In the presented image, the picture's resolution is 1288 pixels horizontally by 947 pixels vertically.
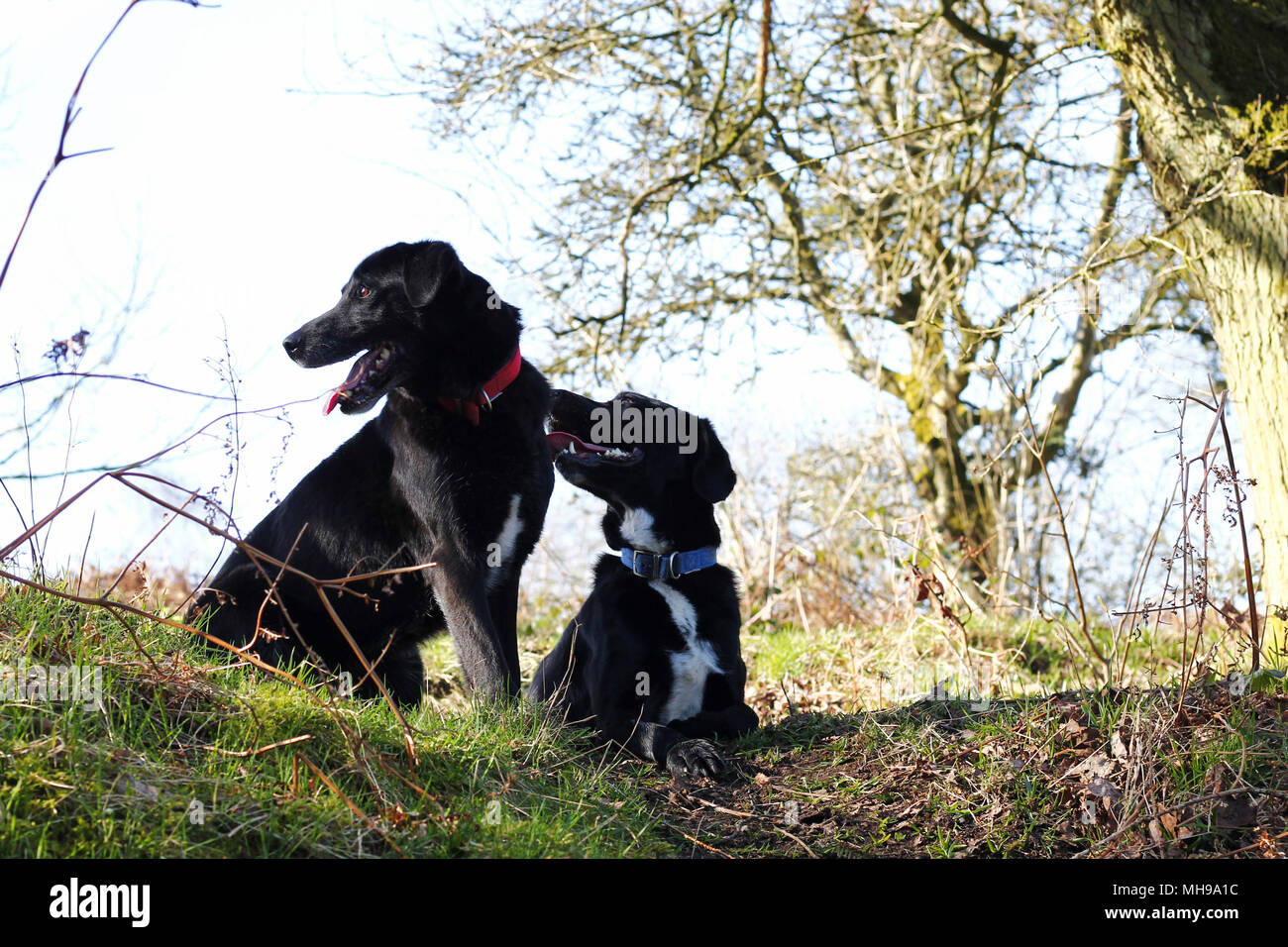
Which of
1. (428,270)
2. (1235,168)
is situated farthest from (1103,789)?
(1235,168)

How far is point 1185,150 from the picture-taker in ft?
18.3

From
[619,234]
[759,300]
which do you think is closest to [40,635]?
[619,234]

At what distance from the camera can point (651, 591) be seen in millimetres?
4250

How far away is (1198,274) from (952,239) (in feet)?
11.4

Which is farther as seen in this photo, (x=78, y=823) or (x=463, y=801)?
(x=463, y=801)

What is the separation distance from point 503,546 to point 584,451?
54cm

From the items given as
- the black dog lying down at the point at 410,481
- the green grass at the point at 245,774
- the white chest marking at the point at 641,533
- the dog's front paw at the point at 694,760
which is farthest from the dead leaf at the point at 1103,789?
the black dog lying down at the point at 410,481

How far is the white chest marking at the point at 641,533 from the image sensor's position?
4324 mm

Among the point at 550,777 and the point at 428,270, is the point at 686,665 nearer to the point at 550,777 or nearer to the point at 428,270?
the point at 550,777

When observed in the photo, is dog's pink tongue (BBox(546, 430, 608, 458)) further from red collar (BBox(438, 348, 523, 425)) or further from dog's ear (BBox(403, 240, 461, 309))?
dog's ear (BBox(403, 240, 461, 309))

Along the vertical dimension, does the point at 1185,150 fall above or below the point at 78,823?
above

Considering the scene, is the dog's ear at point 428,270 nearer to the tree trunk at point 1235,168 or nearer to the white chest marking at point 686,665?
the white chest marking at point 686,665

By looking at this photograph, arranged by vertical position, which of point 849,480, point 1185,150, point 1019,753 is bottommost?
point 1019,753

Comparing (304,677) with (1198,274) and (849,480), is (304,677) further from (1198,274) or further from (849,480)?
(849,480)
